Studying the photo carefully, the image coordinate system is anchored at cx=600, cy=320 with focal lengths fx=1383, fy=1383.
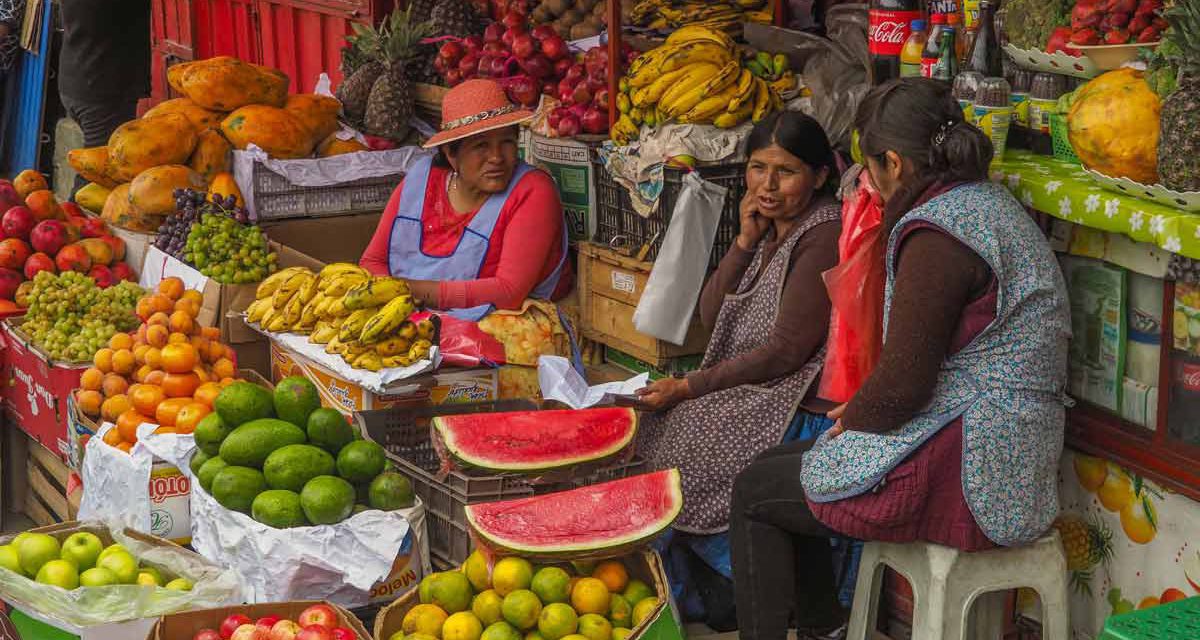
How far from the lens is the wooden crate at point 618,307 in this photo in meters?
4.94

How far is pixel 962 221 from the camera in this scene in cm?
308

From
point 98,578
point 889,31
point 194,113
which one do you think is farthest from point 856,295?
point 194,113

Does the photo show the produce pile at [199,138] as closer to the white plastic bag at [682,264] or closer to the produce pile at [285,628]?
the white plastic bag at [682,264]

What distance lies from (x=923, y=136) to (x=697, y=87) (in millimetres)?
1638

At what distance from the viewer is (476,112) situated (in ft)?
17.0

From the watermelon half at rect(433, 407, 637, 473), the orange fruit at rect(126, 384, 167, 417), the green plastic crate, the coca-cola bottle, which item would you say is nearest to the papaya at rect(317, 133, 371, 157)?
the orange fruit at rect(126, 384, 167, 417)

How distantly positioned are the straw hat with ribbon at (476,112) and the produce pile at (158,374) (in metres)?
1.11

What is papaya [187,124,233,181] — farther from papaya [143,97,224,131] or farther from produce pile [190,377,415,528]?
produce pile [190,377,415,528]

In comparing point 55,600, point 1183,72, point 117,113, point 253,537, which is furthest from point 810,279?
point 117,113

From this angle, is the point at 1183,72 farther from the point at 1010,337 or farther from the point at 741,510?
the point at 741,510

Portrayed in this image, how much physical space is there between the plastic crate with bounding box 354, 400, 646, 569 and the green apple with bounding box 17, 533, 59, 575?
974mm

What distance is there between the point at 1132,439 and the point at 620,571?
50.7 inches

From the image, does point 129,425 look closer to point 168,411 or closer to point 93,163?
point 168,411

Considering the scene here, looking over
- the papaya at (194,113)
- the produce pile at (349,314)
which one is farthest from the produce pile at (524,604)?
the papaya at (194,113)
